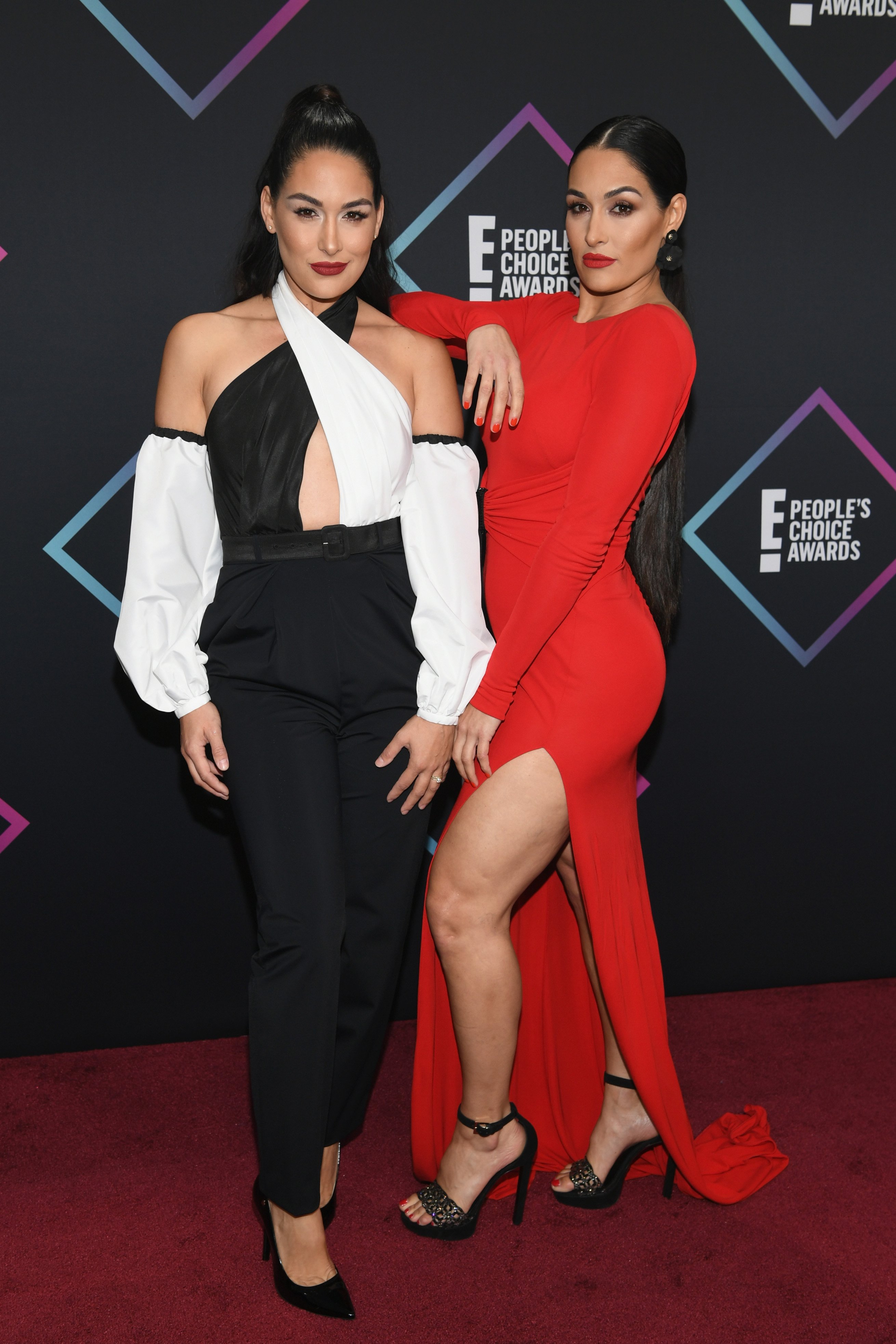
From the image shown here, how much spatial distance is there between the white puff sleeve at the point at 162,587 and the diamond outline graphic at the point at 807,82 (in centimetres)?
173

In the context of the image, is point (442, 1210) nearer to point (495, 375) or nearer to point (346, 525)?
point (346, 525)

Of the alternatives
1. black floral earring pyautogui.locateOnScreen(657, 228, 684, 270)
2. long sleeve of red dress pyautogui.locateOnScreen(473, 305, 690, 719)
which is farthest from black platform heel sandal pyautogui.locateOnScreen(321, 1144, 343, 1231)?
black floral earring pyautogui.locateOnScreen(657, 228, 684, 270)

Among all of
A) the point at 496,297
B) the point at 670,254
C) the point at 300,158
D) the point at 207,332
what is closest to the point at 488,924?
the point at 207,332

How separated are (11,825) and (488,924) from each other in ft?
4.15

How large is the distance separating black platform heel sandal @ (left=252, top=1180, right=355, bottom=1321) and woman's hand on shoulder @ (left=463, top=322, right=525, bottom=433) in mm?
1452

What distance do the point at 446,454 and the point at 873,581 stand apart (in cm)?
148

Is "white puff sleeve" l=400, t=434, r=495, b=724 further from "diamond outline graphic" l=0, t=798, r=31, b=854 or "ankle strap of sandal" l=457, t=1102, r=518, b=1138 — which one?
→ "diamond outline graphic" l=0, t=798, r=31, b=854

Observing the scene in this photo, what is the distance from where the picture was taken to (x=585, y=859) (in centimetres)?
193

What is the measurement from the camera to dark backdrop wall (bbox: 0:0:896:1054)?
2303mm

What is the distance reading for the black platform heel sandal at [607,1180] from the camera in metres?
2.10

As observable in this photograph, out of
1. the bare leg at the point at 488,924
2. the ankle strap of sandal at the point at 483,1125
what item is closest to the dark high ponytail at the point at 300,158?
the bare leg at the point at 488,924

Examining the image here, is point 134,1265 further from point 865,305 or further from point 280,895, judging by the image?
point 865,305

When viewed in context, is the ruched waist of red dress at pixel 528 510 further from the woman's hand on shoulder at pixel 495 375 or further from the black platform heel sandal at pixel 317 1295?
the black platform heel sandal at pixel 317 1295

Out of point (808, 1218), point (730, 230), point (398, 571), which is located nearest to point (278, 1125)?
point (398, 571)
